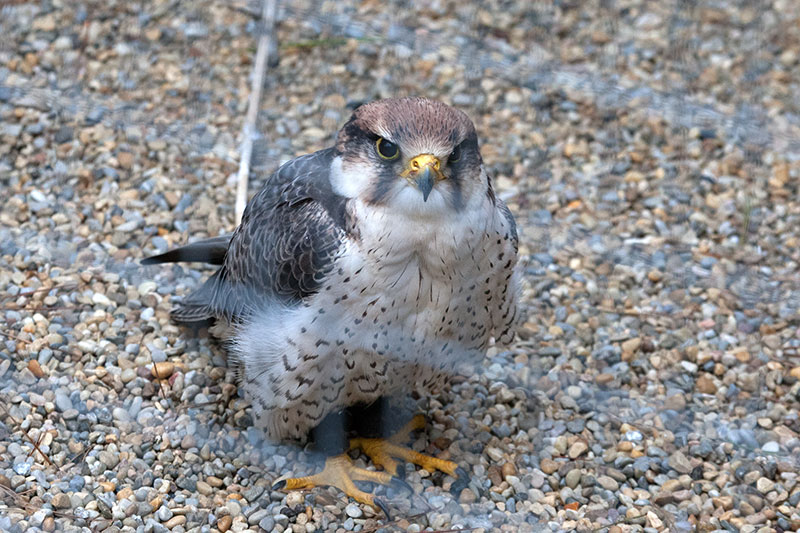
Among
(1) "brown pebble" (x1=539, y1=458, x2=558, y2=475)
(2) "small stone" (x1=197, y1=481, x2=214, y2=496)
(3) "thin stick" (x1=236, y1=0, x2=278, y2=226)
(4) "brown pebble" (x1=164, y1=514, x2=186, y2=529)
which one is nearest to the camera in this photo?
(4) "brown pebble" (x1=164, y1=514, x2=186, y2=529)

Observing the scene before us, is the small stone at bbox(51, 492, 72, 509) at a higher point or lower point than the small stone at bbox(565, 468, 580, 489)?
lower

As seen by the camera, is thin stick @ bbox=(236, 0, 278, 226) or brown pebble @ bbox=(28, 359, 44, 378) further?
thin stick @ bbox=(236, 0, 278, 226)

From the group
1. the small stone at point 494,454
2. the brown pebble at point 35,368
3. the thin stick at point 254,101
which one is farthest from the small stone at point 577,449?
the brown pebble at point 35,368

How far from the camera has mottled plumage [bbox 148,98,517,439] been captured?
→ 2752mm

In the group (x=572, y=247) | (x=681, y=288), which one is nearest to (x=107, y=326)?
(x=572, y=247)

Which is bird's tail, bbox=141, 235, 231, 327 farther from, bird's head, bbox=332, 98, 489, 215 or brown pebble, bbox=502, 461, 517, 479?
brown pebble, bbox=502, 461, 517, 479

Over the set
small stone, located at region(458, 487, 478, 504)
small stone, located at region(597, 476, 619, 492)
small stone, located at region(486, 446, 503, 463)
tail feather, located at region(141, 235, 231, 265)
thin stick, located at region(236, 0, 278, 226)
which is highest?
thin stick, located at region(236, 0, 278, 226)

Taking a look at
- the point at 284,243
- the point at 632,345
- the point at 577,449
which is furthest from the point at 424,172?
the point at 632,345

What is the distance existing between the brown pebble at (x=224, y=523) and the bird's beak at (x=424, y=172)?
3.75 ft

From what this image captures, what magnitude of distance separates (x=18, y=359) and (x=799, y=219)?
3.21 m

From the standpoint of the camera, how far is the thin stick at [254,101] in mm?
4211

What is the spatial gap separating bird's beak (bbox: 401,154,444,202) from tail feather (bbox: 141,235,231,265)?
1128mm

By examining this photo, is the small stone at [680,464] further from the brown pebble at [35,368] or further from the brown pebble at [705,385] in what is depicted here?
the brown pebble at [35,368]

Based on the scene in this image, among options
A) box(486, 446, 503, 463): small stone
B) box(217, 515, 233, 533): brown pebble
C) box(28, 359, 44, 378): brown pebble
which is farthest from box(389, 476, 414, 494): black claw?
box(28, 359, 44, 378): brown pebble
